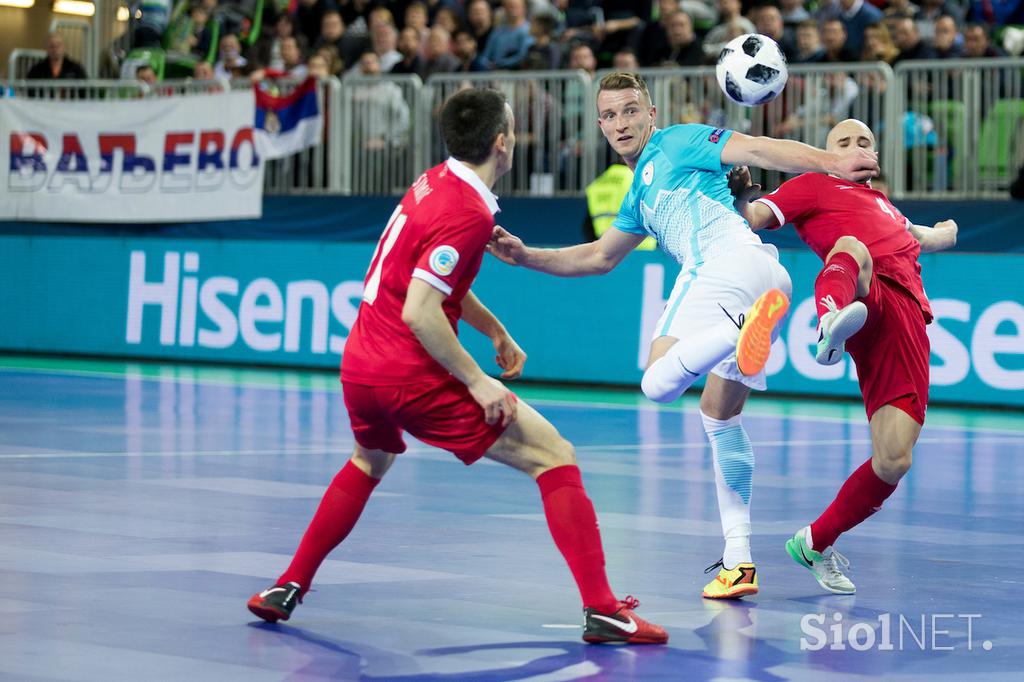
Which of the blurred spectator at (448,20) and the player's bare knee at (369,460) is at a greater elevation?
the blurred spectator at (448,20)

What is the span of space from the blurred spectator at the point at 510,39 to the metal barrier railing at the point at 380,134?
3.76 feet

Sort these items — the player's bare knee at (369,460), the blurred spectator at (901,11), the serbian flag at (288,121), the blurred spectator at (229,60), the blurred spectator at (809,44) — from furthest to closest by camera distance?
the blurred spectator at (229,60), the serbian flag at (288,121), the blurred spectator at (901,11), the blurred spectator at (809,44), the player's bare knee at (369,460)

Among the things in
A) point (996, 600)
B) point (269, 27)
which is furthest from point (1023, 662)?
point (269, 27)

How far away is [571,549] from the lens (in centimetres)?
673

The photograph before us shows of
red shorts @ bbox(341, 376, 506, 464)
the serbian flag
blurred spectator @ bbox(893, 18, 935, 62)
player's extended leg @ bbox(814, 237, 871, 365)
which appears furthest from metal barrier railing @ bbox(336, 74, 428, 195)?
red shorts @ bbox(341, 376, 506, 464)

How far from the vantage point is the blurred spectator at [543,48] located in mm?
19922

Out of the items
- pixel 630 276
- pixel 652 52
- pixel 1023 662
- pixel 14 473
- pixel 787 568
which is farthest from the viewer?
pixel 652 52

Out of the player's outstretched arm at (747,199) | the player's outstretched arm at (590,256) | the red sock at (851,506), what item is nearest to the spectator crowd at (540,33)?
the player's outstretched arm at (747,199)

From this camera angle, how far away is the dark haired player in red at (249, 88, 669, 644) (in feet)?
21.6

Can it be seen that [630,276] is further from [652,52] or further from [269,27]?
[269,27]

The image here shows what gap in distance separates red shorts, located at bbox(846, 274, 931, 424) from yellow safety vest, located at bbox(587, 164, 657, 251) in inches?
385

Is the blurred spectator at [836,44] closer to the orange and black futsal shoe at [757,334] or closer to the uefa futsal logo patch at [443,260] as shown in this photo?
the orange and black futsal shoe at [757,334]

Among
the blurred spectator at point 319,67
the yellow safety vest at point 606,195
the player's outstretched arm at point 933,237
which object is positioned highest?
the blurred spectator at point 319,67

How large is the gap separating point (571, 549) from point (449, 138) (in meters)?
1.61
